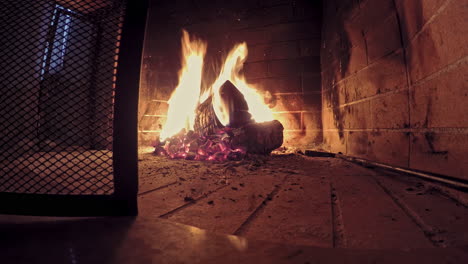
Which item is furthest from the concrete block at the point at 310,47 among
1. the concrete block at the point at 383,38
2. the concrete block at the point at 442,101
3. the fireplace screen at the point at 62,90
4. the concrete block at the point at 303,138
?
the fireplace screen at the point at 62,90

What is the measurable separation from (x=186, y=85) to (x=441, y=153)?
147 inches

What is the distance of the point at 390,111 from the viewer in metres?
1.95

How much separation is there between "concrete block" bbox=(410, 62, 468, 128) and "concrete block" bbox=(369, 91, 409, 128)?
88mm

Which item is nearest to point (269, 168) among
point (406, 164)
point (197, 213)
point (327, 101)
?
point (406, 164)

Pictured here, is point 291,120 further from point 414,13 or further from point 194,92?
point 414,13

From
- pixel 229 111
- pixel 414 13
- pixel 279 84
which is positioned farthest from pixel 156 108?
pixel 414 13

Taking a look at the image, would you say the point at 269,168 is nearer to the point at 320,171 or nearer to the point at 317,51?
the point at 320,171

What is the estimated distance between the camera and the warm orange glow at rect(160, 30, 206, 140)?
4.23m

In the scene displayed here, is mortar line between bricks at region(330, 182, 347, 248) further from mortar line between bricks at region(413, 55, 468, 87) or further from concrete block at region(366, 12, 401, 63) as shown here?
concrete block at region(366, 12, 401, 63)

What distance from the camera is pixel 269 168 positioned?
2.14m

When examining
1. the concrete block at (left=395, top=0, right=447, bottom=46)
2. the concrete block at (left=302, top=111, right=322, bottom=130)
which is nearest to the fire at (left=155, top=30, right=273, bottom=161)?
the concrete block at (left=302, top=111, right=322, bottom=130)

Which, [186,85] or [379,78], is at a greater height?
[186,85]

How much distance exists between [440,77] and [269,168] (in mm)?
1330

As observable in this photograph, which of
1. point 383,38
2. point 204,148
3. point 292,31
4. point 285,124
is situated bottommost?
point 204,148
